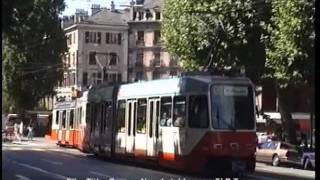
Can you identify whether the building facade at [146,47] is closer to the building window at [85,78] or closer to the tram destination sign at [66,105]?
the building window at [85,78]

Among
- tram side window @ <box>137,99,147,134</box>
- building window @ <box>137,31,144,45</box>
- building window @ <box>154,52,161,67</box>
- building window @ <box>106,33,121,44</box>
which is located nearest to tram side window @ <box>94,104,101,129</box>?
tram side window @ <box>137,99,147,134</box>

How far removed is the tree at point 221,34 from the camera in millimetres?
35500

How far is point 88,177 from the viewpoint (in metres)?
21.4

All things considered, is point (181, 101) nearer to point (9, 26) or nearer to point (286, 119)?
point (9, 26)

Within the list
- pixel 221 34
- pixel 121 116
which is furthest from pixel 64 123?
pixel 121 116

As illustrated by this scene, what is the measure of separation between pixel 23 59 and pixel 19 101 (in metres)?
5.04

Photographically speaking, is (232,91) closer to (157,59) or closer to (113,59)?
(157,59)

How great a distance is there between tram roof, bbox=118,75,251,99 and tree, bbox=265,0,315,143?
785cm

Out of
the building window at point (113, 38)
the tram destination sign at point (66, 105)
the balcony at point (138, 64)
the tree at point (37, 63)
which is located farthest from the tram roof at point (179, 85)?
the building window at point (113, 38)

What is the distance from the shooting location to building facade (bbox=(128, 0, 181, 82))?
353 feet

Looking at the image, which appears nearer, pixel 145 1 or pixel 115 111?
pixel 115 111

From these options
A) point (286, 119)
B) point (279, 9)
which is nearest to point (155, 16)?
point (286, 119)

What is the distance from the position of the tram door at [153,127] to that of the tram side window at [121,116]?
2797 mm

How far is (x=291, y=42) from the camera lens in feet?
105
